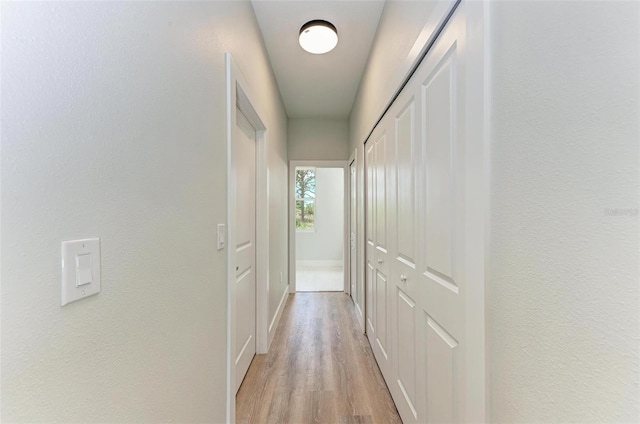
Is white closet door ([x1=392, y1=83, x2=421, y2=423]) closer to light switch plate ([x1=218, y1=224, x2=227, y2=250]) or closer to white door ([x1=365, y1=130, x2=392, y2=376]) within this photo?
white door ([x1=365, y1=130, x2=392, y2=376])

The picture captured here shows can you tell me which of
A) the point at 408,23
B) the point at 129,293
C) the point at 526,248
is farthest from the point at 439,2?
the point at 129,293

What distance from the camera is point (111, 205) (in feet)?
2.04

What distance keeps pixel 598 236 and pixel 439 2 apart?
0.97m

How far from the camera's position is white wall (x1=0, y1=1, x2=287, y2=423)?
44 centimetres

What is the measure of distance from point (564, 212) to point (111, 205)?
98cm

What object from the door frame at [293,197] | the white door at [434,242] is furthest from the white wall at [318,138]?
the white door at [434,242]

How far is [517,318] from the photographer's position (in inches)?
26.4

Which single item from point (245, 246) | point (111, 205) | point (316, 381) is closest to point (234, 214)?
point (245, 246)

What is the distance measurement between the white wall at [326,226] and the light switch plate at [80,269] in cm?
592

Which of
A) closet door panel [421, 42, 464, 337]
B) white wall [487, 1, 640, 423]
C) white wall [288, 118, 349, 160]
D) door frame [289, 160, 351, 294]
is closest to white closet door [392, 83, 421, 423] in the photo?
closet door panel [421, 42, 464, 337]

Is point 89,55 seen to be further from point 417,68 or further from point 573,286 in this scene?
point 417,68

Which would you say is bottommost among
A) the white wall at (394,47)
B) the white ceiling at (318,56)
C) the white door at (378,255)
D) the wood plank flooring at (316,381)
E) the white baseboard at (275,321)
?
the wood plank flooring at (316,381)

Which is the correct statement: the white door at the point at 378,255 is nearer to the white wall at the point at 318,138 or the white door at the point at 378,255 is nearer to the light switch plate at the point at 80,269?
the white wall at the point at 318,138

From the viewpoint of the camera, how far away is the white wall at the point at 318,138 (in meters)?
4.00
